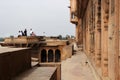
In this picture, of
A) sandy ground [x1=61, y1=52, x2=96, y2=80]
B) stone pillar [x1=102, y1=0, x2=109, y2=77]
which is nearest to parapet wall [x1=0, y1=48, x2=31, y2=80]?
stone pillar [x1=102, y1=0, x2=109, y2=77]

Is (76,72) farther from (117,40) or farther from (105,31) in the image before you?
(117,40)

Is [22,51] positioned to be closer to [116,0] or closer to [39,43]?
[116,0]

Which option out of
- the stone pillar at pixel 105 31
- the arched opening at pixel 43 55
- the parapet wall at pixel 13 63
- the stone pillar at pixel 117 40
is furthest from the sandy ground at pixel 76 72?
the arched opening at pixel 43 55

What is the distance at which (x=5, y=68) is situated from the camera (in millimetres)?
4031

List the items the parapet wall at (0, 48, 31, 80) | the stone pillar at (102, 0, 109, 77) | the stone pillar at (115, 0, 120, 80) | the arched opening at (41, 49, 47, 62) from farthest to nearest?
the arched opening at (41, 49, 47, 62), the stone pillar at (102, 0, 109, 77), the parapet wall at (0, 48, 31, 80), the stone pillar at (115, 0, 120, 80)

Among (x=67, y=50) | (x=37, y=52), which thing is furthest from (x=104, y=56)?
(x=37, y=52)

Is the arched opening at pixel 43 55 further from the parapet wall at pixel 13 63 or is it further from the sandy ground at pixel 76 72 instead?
the parapet wall at pixel 13 63

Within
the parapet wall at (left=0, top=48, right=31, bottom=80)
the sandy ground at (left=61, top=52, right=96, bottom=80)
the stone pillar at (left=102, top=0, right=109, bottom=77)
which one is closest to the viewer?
the parapet wall at (left=0, top=48, right=31, bottom=80)

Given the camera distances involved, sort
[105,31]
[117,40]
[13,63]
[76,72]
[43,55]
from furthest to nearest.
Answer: [43,55] < [76,72] < [105,31] < [13,63] < [117,40]

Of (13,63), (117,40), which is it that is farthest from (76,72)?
(117,40)

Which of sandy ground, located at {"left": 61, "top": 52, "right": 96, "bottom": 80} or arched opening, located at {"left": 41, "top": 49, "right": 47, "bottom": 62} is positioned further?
arched opening, located at {"left": 41, "top": 49, "right": 47, "bottom": 62}

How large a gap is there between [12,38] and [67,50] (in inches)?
426

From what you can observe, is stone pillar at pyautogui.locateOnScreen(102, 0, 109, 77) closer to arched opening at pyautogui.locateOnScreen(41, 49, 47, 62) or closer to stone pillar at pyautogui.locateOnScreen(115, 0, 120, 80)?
stone pillar at pyautogui.locateOnScreen(115, 0, 120, 80)

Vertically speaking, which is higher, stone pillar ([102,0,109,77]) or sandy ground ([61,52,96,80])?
stone pillar ([102,0,109,77])
